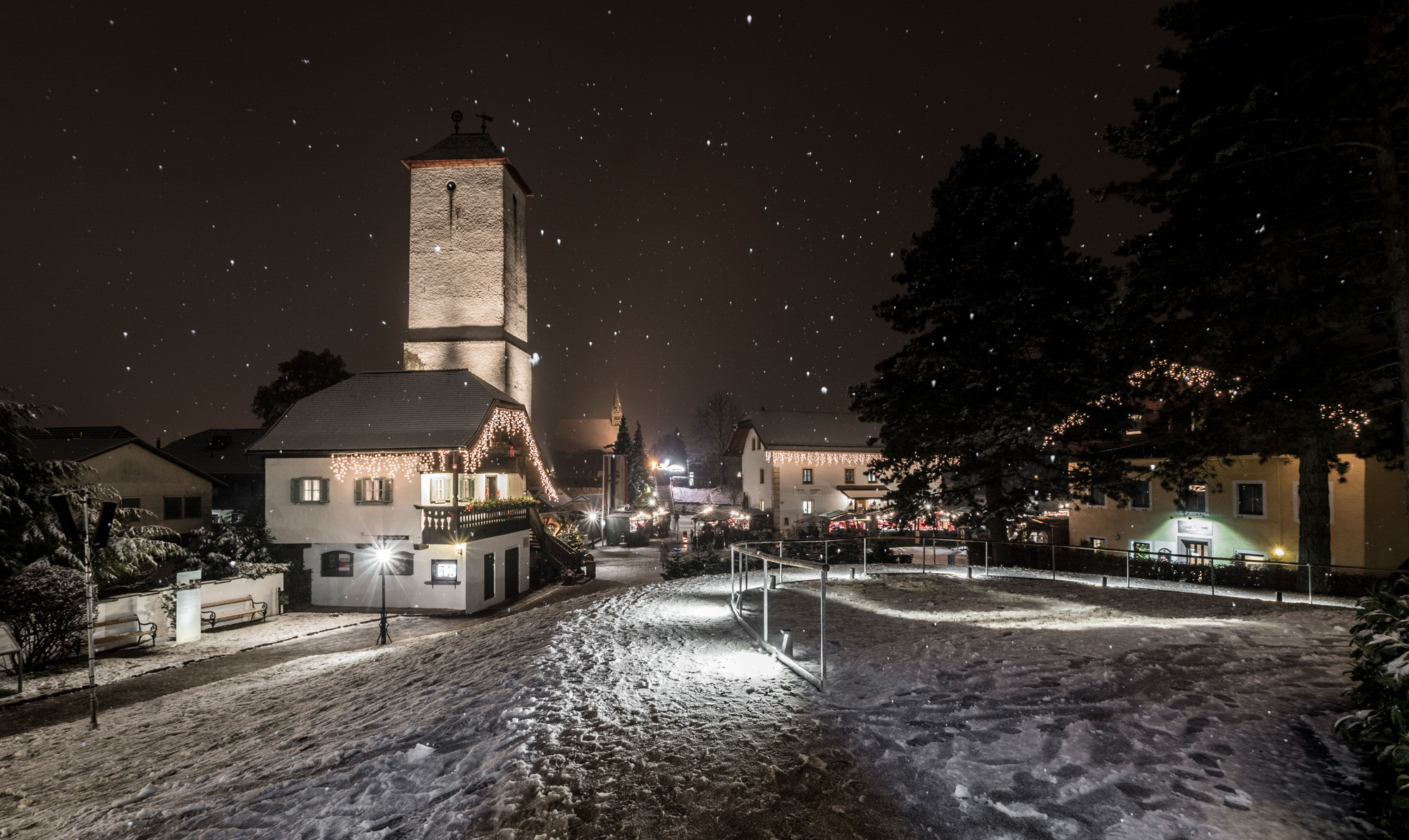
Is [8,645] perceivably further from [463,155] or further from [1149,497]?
[1149,497]

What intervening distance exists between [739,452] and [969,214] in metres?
45.5

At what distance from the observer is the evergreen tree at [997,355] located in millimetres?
18078

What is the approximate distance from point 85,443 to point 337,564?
40.4 ft

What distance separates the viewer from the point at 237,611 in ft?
64.2

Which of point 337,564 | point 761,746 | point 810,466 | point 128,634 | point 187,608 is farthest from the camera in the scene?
point 810,466

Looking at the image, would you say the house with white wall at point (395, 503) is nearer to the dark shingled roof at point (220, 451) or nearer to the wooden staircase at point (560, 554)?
the wooden staircase at point (560, 554)

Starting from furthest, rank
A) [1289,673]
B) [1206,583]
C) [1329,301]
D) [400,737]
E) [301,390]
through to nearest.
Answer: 1. [301,390]
2. [1206,583]
3. [1329,301]
4. [1289,673]
5. [400,737]

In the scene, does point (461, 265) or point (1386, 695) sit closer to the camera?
point (1386, 695)

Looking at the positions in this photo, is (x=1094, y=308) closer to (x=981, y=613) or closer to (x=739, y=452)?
(x=981, y=613)

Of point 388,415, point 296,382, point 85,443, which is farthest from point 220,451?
point 388,415

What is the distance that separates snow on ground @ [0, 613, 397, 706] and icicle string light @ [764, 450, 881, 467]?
33.1m

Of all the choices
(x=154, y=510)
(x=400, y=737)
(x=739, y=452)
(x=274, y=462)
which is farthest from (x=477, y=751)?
(x=739, y=452)

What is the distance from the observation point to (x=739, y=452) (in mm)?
63500

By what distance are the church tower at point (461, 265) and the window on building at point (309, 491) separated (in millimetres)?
12932
